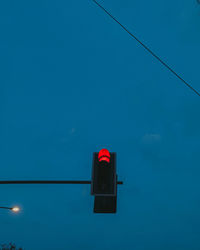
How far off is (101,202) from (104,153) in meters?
0.77

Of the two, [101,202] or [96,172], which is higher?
[96,172]

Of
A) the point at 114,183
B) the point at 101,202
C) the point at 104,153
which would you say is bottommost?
the point at 101,202

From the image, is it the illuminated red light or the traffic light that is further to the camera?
the illuminated red light

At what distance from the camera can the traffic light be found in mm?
3605

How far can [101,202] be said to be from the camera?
3.70 metres

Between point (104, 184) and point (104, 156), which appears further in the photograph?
point (104, 156)

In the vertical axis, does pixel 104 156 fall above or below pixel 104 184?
above

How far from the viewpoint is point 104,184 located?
365cm

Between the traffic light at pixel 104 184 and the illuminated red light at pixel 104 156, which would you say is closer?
the traffic light at pixel 104 184

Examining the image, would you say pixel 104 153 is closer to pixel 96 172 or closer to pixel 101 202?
pixel 96 172

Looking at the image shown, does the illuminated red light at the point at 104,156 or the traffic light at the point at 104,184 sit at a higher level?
the illuminated red light at the point at 104,156

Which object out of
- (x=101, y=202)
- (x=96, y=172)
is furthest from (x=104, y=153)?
(x=101, y=202)

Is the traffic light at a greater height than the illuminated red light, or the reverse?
the illuminated red light

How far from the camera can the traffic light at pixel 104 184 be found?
3605 mm
